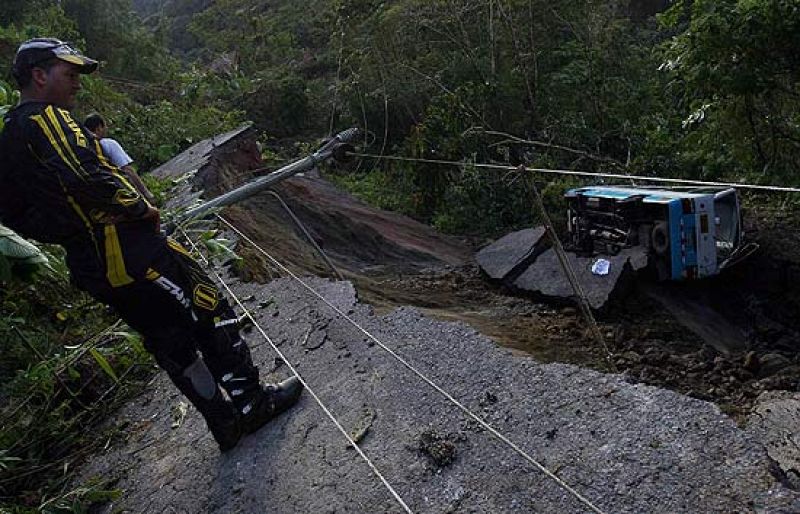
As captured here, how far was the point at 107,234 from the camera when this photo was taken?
3.48m

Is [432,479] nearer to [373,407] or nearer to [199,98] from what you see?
[373,407]

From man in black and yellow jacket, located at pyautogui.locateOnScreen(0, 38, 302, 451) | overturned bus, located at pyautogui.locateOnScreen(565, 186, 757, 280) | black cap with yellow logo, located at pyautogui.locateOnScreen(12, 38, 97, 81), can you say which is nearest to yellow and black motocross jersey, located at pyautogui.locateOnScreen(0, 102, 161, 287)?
man in black and yellow jacket, located at pyautogui.locateOnScreen(0, 38, 302, 451)

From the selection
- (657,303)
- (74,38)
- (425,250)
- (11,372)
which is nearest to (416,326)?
(11,372)

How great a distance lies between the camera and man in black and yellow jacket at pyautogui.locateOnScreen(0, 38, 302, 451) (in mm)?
3348

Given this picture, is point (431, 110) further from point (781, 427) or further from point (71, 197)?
point (781, 427)

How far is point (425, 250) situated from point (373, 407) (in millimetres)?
6019

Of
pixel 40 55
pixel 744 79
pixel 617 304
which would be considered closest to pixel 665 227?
pixel 617 304

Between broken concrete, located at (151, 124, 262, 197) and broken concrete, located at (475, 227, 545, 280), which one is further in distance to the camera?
broken concrete, located at (151, 124, 262, 197)

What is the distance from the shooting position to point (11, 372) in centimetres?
527

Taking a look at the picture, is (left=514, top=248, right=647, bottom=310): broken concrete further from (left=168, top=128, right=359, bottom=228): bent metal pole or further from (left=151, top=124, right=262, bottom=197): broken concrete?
(left=151, top=124, right=262, bottom=197): broken concrete

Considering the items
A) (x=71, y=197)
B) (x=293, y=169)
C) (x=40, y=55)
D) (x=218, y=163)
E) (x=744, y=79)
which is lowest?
(x=218, y=163)

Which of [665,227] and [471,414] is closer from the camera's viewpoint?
[471,414]

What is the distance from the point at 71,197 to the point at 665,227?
5201 millimetres

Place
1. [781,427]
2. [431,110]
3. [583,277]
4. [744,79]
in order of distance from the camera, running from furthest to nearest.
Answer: [431,110] < [744,79] < [583,277] < [781,427]
